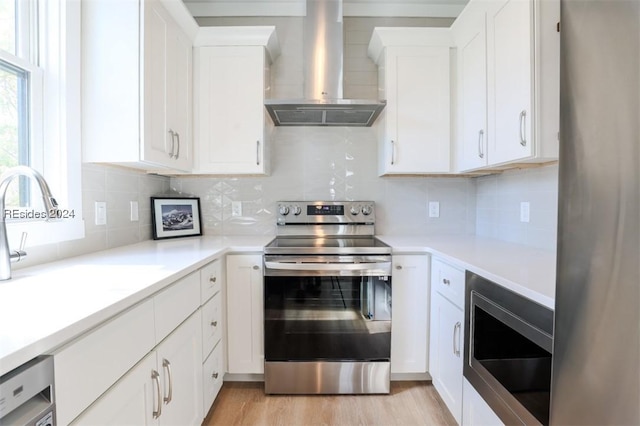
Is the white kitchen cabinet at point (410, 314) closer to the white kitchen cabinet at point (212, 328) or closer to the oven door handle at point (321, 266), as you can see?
the oven door handle at point (321, 266)

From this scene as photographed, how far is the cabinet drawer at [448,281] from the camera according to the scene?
1.49m

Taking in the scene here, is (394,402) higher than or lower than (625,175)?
lower

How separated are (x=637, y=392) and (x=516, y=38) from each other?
153 cm

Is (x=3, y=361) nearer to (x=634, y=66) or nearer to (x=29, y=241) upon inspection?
(x=29, y=241)

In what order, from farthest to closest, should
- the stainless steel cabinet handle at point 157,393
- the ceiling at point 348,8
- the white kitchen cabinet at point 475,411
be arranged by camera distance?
the ceiling at point 348,8 < the white kitchen cabinet at point 475,411 < the stainless steel cabinet handle at point 157,393

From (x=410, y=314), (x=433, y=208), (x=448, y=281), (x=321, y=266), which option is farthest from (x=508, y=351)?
(x=433, y=208)

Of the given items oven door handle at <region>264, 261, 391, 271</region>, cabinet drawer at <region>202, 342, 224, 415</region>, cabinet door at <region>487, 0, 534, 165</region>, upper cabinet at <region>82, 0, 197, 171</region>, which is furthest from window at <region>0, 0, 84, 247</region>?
cabinet door at <region>487, 0, 534, 165</region>

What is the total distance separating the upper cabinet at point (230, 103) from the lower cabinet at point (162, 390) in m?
1.07

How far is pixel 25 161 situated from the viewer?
53.2 inches

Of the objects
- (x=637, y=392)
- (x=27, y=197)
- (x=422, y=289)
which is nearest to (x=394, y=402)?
(x=422, y=289)

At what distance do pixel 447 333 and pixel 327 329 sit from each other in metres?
0.66

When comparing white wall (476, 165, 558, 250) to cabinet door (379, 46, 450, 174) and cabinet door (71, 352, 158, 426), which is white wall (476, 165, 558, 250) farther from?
cabinet door (71, 352, 158, 426)

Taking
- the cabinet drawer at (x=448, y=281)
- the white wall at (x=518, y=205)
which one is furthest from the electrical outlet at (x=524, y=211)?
the cabinet drawer at (x=448, y=281)

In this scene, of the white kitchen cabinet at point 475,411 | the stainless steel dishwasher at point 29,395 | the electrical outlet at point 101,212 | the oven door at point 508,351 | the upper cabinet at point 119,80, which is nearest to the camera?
the stainless steel dishwasher at point 29,395
